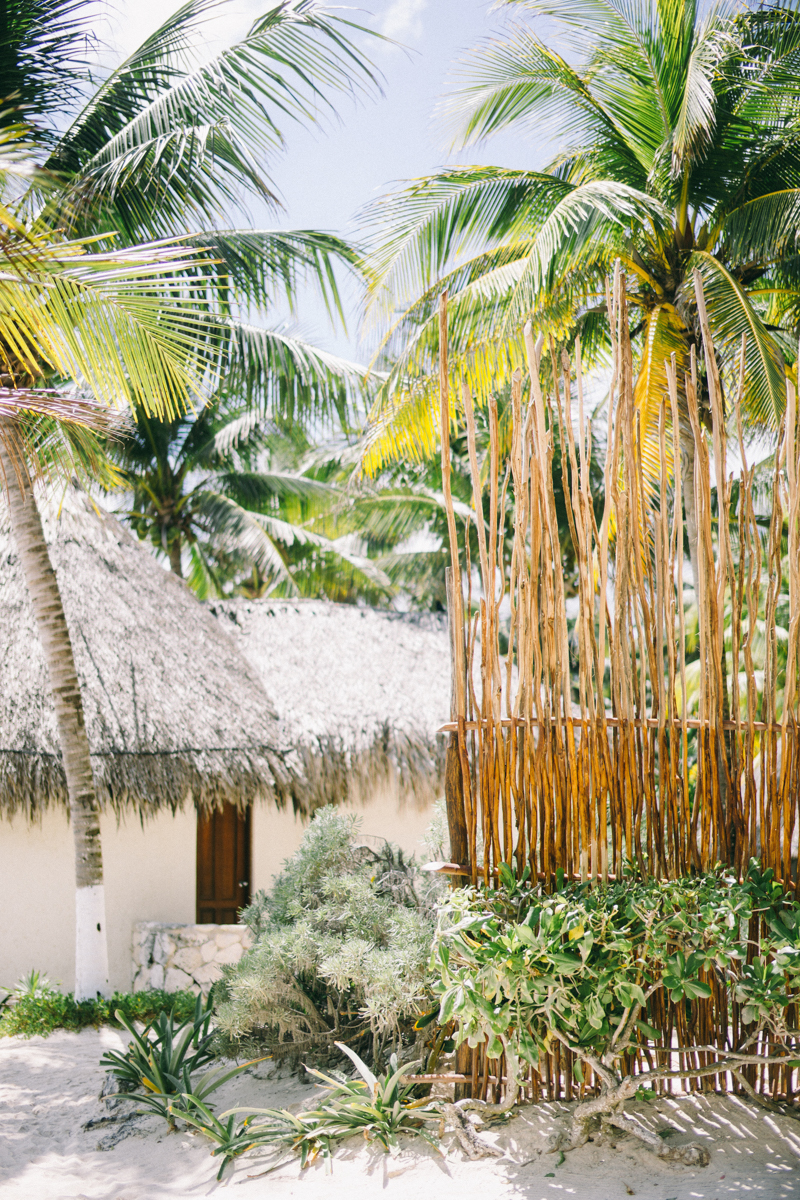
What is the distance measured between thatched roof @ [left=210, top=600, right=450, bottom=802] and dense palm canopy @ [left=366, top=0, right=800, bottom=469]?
7.71 feet

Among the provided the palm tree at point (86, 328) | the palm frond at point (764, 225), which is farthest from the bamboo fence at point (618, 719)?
the palm frond at point (764, 225)

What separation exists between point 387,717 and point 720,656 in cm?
504

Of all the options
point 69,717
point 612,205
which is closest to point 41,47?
point 612,205

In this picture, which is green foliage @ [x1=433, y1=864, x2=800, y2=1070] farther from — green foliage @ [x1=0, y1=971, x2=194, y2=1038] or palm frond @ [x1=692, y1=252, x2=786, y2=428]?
palm frond @ [x1=692, y1=252, x2=786, y2=428]

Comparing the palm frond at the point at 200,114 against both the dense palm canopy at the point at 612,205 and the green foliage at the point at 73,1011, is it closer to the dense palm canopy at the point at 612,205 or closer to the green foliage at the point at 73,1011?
the dense palm canopy at the point at 612,205

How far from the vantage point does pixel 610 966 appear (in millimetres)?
2695

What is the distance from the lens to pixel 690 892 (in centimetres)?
277

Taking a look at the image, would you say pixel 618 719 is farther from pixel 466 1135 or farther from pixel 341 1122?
pixel 341 1122

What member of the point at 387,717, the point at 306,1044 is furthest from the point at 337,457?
the point at 306,1044

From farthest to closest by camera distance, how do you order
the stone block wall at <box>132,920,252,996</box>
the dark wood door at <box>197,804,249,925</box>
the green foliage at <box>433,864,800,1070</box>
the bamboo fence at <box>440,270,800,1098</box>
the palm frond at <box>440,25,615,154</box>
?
the dark wood door at <box>197,804,249,925</box> < the palm frond at <box>440,25,615,154</box> < the stone block wall at <box>132,920,252,996</box> < the bamboo fence at <box>440,270,800,1098</box> < the green foliage at <box>433,864,800,1070</box>

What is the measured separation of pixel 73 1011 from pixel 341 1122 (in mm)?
2879

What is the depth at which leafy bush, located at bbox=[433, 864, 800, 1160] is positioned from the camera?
2648mm

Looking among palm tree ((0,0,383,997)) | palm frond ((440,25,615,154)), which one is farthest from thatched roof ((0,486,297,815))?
palm frond ((440,25,615,154))

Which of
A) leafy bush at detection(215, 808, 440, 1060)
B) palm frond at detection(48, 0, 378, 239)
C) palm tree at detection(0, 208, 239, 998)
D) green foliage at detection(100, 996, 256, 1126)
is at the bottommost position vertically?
green foliage at detection(100, 996, 256, 1126)
